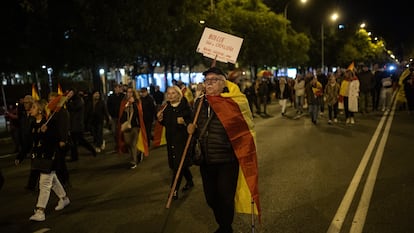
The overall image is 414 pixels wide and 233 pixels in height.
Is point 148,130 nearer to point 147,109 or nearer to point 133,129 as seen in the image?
point 147,109

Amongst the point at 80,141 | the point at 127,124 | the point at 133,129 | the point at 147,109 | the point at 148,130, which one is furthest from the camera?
the point at 80,141

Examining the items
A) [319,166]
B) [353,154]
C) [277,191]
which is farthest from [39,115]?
[353,154]

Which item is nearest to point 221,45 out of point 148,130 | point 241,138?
point 241,138

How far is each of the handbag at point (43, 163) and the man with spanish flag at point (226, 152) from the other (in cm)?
248

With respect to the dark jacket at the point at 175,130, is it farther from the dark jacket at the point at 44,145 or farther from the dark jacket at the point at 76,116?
the dark jacket at the point at 76,116

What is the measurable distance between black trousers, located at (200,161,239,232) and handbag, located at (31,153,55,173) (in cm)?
255

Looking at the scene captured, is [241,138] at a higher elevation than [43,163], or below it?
higher

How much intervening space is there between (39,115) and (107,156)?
5.08m

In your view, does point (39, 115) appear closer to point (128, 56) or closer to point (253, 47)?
point (128, 56)

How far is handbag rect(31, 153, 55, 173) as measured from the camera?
21.4 feet

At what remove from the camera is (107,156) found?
11.7 m

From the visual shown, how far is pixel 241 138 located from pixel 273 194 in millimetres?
2574

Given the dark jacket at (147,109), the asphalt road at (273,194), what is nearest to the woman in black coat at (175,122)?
the asphalt road at (273,194)

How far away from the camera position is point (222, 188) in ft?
15.9
